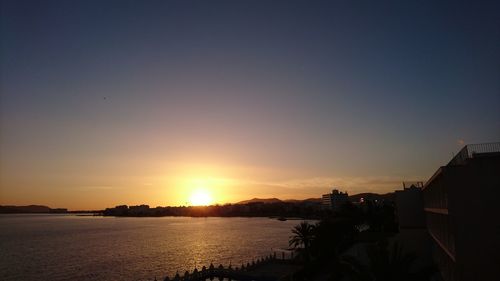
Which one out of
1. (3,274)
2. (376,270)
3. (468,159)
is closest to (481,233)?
(468,159)

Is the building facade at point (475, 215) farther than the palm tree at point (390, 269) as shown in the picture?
Yes

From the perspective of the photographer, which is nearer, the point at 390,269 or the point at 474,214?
the point at 390,269

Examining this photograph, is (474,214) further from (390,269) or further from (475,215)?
(390,269)

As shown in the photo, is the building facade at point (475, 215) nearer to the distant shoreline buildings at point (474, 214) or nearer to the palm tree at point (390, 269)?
the distant shoreline buildings at point (474, 214)

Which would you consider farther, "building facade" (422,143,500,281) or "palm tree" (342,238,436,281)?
"building facade" (422,143,500,281)

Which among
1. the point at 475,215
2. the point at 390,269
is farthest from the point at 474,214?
the point at 390,269

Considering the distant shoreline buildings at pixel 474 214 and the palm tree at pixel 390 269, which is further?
the distant shoreline buildings at pixel 474 214

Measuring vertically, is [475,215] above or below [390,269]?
above

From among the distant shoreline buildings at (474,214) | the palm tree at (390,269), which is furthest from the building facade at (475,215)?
the palm tree at (390,269)

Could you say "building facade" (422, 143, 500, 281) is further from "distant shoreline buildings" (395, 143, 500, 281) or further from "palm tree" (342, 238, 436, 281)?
"palm tree" (342, 238, 436, 281)

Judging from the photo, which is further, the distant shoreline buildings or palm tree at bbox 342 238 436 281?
the distant shoreline buildings

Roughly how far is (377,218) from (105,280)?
2484 inches

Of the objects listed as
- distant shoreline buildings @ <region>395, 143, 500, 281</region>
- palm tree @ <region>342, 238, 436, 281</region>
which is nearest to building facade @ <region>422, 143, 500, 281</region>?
distant shoreline buildings @ <region>395, 143, 500, 281</region>

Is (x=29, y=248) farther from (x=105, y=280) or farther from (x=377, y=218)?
(x=377, y=218)
